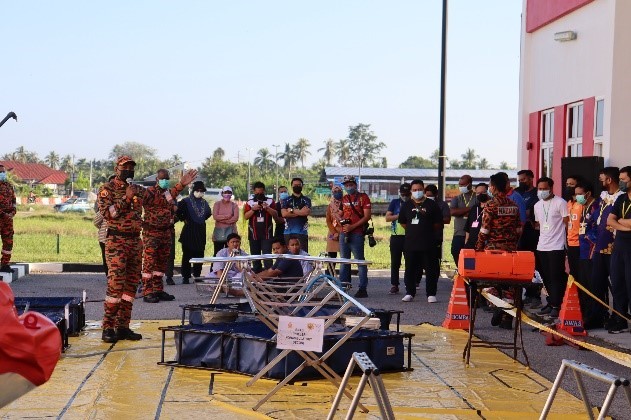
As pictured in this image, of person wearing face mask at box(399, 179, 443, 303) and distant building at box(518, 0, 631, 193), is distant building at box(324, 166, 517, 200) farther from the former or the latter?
person wearing face mask at box(399, 179, 443, 303)

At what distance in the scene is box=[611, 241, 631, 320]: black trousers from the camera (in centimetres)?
1333

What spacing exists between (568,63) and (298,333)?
43.5 feet

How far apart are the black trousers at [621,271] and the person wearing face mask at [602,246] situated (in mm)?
359

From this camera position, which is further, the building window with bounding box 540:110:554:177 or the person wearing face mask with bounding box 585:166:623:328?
the building window with bounding box 540:110:554:177

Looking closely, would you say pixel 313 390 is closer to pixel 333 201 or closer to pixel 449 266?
pixel 333 201

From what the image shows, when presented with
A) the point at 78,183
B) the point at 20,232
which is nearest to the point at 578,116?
the point at 20,232

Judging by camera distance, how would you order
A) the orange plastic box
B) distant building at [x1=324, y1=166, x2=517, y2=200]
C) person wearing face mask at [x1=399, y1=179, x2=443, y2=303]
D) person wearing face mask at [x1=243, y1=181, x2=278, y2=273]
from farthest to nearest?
distant building at [x1=324, y1=166, x2=517, y2=200]
person wearing face mask at [x1=243, y1=181, x2=278, y2=273]
person wearing face mask at [x1=399, y1=179, x2=443, y2=303]
the orange plastic box

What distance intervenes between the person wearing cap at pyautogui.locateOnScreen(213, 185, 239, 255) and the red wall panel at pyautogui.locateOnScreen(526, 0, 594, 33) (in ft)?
23.0

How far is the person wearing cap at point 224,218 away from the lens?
21047mm

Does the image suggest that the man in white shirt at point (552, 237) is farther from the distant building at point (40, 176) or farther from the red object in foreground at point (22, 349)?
the distant building at point (40, 176)

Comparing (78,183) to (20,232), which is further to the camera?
(78,183)

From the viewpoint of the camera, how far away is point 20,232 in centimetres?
4597

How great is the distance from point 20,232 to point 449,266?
24.6 metres

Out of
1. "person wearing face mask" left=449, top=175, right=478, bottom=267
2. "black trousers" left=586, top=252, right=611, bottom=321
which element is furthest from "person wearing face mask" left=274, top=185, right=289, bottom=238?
"black trousers" left=586, top=252, right=611, bottom=321
